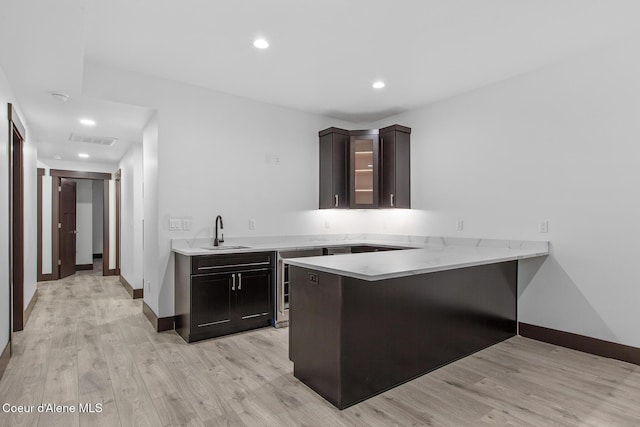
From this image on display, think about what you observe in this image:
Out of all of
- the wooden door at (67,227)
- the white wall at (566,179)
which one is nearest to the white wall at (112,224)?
the wooden door at (67,227)

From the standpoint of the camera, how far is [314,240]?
4848 millimetres

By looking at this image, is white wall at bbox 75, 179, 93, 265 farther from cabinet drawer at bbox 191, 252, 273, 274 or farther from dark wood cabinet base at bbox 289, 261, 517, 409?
dark wood cabinet base at bbox 289, 261, 517, 409

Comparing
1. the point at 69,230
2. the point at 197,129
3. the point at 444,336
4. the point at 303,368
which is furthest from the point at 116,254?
the point at 444,336

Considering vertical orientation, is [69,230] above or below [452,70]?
below

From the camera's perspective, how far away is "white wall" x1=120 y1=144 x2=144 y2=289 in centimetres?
523

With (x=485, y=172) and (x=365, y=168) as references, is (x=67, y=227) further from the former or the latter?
(x=485, y=172)

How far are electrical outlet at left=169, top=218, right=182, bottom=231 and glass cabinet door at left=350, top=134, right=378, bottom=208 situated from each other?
7.06 ft

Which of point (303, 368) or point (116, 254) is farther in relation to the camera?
point (116, 254)

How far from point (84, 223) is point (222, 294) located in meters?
7.06

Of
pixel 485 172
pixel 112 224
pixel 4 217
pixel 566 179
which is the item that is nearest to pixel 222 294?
pixel 4 217

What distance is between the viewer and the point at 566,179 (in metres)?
3.29

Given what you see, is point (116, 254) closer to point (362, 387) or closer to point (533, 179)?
point (362, 387)

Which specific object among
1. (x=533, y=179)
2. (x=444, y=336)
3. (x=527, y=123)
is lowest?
(x=444, y=336)

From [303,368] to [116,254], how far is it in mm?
6092
